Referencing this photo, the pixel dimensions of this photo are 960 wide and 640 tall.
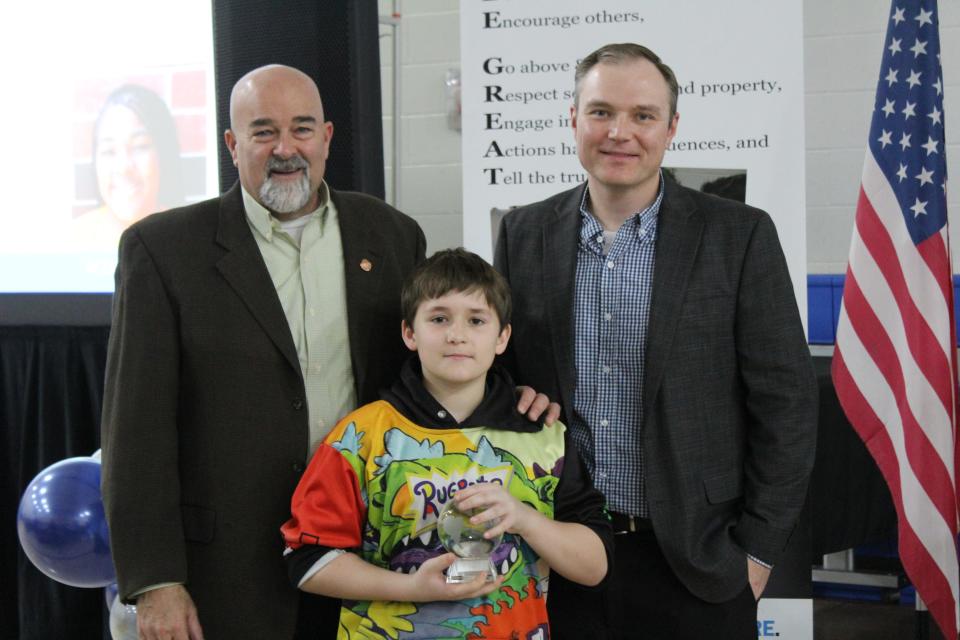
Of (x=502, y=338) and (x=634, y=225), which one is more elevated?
(x=634, y=225)

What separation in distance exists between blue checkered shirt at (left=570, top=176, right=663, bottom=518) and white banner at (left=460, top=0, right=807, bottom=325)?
1.40 metres

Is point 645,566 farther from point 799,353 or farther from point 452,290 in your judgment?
point 452,290

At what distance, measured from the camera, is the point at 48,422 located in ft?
14.0

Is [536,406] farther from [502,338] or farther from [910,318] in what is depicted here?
[910,318]

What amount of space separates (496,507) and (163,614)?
2.37 feet

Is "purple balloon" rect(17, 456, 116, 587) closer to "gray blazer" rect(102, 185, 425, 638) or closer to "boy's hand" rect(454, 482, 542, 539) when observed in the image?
"gray blazer" rect(102, 185, 425, 638)

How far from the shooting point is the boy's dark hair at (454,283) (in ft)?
6.31

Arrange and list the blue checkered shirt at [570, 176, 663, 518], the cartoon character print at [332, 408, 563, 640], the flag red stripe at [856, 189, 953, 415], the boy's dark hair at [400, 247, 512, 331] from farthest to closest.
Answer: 1. the flag red stripe at [856, 189, 953, 415]
2. the blue checkered shirt at [570, 176, 663, 518]
3. the boy's dark hair at [400, 247, 512, 331]
4. the cartoon character print at [332, 408, 563, 640]

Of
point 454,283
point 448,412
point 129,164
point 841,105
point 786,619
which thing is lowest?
point 786,619

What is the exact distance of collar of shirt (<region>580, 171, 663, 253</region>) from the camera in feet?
6.87

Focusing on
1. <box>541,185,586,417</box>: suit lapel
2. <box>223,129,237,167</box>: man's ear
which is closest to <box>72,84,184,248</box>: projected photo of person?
<box>223,129,237,167</box>: man's ear

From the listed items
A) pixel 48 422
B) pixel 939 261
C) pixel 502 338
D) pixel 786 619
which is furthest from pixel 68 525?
pixel 939 261

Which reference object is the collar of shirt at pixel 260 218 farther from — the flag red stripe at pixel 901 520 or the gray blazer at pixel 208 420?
the flag red stripe at pixel 901 520

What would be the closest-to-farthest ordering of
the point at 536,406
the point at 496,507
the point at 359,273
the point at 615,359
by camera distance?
1. the point at 496,507
2. the point at 536,406
3. the point at 615,359
4. the point at 359,273
